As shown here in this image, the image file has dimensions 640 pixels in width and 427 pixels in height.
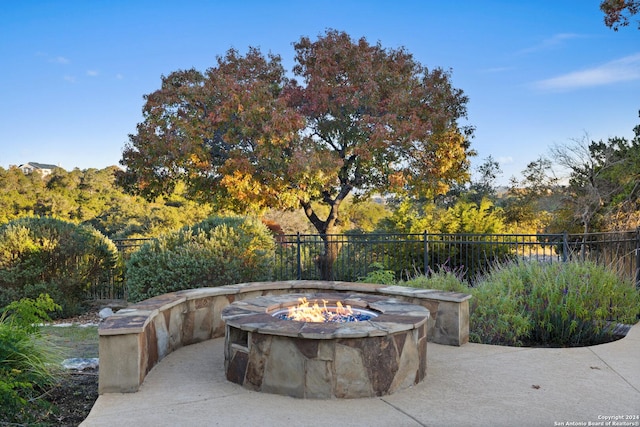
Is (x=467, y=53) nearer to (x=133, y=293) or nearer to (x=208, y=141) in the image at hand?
(x=208, y=141)

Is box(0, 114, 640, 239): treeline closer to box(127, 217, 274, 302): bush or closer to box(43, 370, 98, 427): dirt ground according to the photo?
box(127, 217, 274, 302): bush

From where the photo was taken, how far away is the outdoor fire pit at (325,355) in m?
4.23

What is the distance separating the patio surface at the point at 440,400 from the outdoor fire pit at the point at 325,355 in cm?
11

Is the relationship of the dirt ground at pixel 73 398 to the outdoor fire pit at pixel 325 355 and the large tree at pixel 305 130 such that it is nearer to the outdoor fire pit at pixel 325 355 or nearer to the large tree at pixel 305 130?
the outdoor fire pit at pixel 325 355

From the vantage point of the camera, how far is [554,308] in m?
6.55

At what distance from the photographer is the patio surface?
368 centimetres

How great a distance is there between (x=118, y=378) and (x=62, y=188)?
26641mm

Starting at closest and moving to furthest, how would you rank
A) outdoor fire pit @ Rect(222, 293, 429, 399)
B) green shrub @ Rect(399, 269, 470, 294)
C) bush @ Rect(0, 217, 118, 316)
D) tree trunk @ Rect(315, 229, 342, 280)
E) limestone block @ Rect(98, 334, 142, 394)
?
outdoor fire pit @ Rect(222, 293, 429, 399)
limestone block @ Rect(98, 334, 142, 394)
green shrub @ Rect(399, 269, 470, 294)
bush @ Rect(0, 217, 118, 316)
tree trunk @ Rect(315, 229, 342, 280)

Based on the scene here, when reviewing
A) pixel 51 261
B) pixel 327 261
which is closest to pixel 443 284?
pixel 327 261

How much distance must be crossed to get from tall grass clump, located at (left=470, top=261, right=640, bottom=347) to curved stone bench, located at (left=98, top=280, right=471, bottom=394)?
0.61 metres

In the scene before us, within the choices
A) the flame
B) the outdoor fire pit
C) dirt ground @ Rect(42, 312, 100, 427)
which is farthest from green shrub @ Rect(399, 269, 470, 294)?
dirt ground @ Rect(42, 312, 100, 427)

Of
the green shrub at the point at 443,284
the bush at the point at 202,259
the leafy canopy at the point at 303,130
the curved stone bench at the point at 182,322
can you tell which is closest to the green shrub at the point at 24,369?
the curved stone bench at the point at 182,322

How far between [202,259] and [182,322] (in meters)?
1.81

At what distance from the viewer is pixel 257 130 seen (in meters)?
12.6
